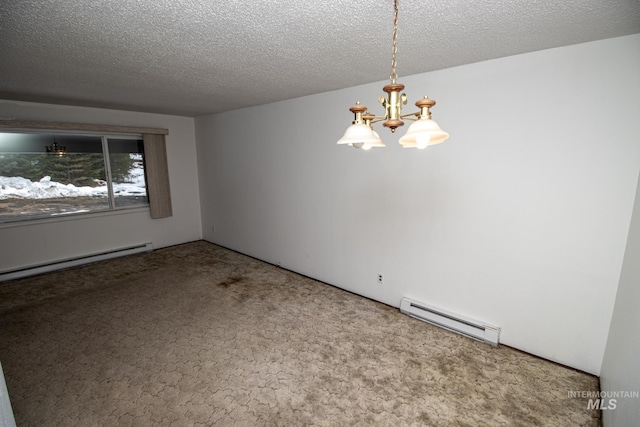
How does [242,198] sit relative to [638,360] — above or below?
above

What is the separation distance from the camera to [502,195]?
2.40 meters

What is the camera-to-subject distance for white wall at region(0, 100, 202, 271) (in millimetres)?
3990

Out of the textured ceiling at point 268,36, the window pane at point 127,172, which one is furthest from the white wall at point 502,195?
the window pane at point 127,172

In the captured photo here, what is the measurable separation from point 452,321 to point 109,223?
17.4 feet

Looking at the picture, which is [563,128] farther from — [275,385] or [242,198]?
[242,198]

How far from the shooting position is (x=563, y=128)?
82.4 inches

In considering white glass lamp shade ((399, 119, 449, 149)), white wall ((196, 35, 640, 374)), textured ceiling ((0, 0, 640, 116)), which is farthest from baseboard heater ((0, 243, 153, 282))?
white glass lamp shade ((399, 119, 449, 149))

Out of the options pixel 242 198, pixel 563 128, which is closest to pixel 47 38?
pixel 242 198

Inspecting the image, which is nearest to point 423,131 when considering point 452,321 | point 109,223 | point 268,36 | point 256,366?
point 268,36

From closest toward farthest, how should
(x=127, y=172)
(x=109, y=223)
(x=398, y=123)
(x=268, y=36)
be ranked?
(x=398, y=123) < (x=268, y=36) < (x=109, y=223) < (x=127, y=172)

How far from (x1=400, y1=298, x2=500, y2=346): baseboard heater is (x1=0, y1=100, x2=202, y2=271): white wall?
181 inches

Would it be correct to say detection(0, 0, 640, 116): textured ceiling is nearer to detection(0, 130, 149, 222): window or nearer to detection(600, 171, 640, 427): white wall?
detection(600, 171, 640, 427): white wall

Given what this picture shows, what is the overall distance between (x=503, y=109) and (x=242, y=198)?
3.87m

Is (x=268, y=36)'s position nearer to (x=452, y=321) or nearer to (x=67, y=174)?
(x=452, y=321)
